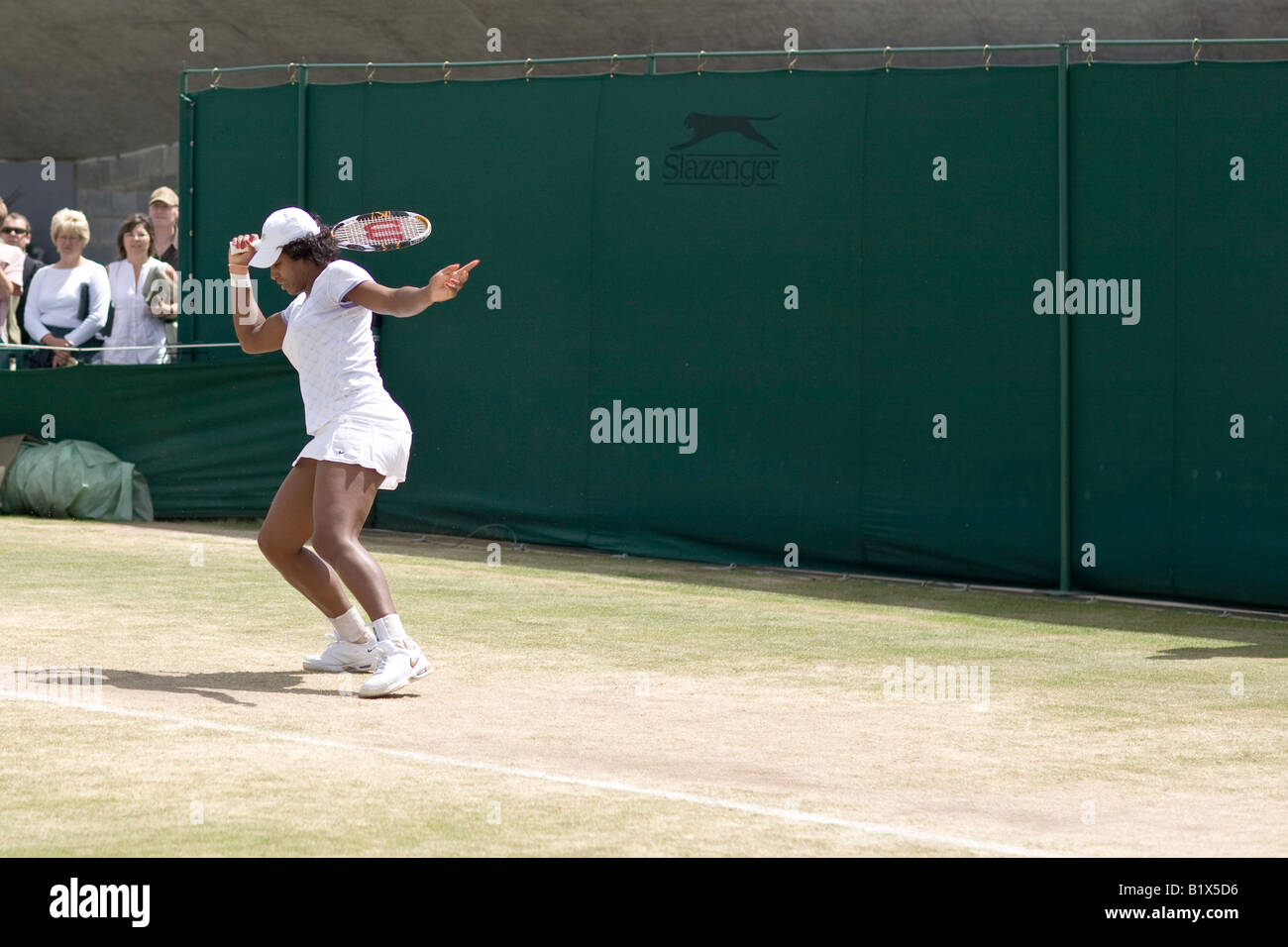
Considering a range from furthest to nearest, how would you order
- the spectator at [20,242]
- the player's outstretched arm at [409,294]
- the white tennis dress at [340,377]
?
the spectator at [20,242]
the white tennis dress at [340,377]
the player's outstretched arm at [409,294]

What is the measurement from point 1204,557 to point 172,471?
26.1ft

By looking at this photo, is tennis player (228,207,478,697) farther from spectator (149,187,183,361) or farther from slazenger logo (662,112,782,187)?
spectator (149,187,183,361)

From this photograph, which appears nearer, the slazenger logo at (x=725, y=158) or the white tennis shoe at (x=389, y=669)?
the white tennis shoe at (x=389, y=669)

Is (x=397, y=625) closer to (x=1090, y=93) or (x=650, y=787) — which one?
(x=650, y=787)

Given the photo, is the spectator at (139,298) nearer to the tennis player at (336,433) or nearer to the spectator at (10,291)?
the spectator at (10,291)

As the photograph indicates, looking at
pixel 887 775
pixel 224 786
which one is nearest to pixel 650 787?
pixel 887 775

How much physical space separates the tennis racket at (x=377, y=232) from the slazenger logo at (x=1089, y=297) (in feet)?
16.2

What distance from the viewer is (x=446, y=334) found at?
1416cm

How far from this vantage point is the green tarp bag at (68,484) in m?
14.5

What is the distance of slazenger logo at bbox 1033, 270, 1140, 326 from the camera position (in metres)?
11.5

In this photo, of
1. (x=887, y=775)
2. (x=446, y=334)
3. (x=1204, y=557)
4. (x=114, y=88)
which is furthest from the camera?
(x=114, y=88)

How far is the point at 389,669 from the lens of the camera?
25.0ft

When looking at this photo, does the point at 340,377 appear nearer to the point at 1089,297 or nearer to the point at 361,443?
the point at 361,443

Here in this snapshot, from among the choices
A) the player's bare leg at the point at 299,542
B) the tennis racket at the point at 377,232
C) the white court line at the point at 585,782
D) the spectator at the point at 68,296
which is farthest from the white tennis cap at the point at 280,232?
the spectator at the point at 68,296
